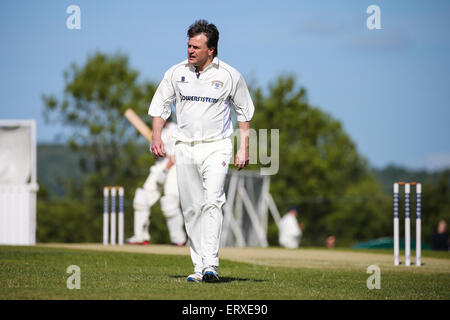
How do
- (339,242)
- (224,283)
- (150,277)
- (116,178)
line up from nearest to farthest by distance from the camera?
(224,283) → (150,277) → (116,178) → (339,242)

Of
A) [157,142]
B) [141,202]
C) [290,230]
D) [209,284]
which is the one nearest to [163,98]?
[157,142]

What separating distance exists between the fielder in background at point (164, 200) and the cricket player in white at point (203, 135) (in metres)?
7.72

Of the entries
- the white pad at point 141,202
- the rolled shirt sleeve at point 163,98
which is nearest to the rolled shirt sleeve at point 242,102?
the rolled shirt sleeve at point 163,98

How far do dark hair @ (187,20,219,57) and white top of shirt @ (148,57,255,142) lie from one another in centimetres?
20

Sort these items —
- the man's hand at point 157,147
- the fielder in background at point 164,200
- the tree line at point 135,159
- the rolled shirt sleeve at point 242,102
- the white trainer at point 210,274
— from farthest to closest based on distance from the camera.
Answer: the tree line at point 135,159
the fielder in background at point 164,200
the rolled shirt sleeve at point 242,102
the man's hand at point 157,147
the white trainer at point 210,274

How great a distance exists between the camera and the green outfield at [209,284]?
23.9ft

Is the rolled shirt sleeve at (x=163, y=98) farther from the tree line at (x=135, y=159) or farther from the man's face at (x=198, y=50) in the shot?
the tree line at (x=135, y=159)

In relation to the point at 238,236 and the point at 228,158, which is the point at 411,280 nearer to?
the point at 228,158

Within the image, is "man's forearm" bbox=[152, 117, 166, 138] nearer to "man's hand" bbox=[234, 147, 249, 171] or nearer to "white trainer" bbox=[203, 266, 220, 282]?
"man's hand" bbox=[234, 147, 249, 171]

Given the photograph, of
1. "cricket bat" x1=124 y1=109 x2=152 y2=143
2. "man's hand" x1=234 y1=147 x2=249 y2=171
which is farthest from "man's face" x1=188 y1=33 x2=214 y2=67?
"cricket bat" x1=124 y1=109 x2=152 y2=143

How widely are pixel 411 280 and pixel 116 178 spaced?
4429 centimetres
